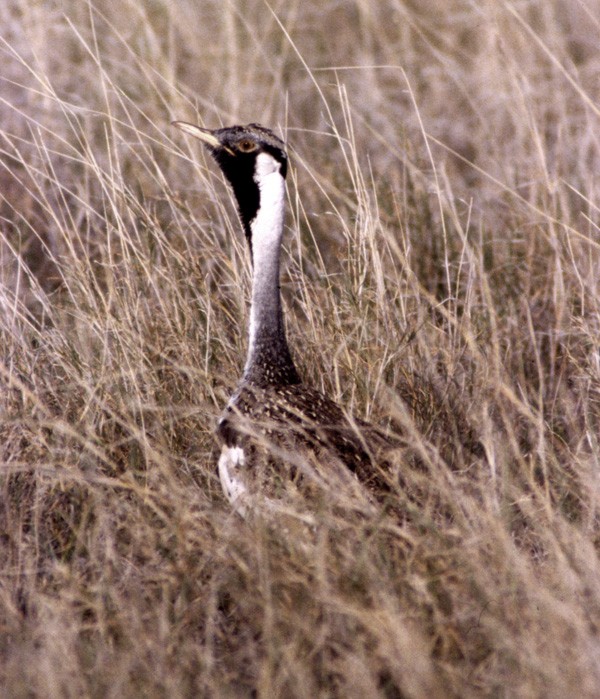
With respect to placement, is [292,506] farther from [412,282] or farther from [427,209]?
[427,209]

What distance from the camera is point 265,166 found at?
3.45 metres

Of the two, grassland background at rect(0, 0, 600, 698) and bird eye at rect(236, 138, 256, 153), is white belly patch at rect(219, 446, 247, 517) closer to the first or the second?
grassland background at rect(0, 0, 600, 698)

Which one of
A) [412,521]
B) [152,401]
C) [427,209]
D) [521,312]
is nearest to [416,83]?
[427,209]

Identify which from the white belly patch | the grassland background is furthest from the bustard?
the grassland background

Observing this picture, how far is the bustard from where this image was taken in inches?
121

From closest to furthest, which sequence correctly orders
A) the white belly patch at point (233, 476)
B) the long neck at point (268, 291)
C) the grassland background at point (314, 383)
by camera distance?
the grassland background at point (314, 383)
the white belly patch at point (233, 476)
the long neck at point (268, 291)

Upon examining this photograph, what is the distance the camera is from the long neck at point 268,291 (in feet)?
11.2

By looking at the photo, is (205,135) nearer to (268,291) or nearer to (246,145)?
(246,145)

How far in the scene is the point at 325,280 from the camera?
4.37 m

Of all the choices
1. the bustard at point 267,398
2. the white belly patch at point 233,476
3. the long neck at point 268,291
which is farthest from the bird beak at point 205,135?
the white belly patch at point 233,476

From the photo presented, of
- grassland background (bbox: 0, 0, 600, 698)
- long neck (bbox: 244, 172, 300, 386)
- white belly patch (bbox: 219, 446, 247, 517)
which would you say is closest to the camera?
grassland background (bbox: 0, 0, 600, 698)

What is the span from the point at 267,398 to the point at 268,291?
0.34 metres

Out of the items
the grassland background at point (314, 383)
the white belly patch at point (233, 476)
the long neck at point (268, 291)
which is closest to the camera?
the grassland background at point (314, 383)

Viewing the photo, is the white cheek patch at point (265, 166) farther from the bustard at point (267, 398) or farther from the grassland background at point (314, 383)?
the grassland background at point (314, 383)
